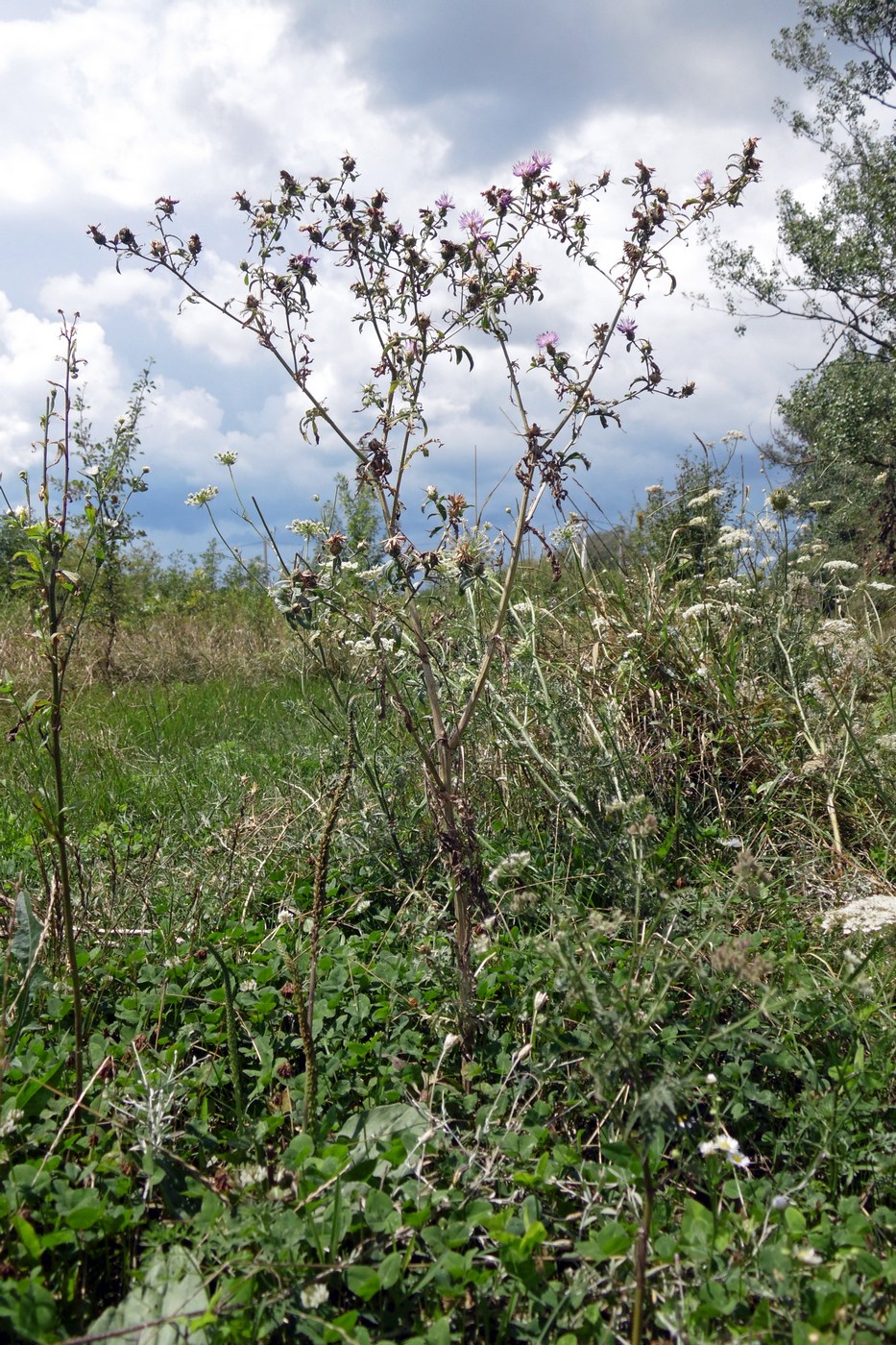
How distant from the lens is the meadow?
56.1 inches

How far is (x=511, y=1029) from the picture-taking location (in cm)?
208

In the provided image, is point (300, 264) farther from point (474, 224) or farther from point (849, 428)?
point (849, 428)

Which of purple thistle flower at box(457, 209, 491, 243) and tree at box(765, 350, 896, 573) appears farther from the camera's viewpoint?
tree at box(765, 350, 896, 573)

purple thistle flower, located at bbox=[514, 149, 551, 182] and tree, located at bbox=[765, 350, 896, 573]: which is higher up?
tree, located at bbox=[765, 350, 896, 573]

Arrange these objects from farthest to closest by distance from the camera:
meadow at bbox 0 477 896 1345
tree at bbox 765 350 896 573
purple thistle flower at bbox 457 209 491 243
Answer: tree at bbox 765 350 896 573
purple thistle flower at bbox 457 209 491 243
meadow at bbox 0 477 896 1345

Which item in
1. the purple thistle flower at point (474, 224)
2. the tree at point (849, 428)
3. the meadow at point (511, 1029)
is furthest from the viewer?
the tree at point (849, 428)

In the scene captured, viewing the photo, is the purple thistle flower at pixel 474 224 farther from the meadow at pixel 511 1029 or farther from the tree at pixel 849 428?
the tree at pixel 849 428

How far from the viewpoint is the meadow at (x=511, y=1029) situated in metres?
1.43

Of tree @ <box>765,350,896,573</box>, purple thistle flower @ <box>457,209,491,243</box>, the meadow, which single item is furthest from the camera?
tree @ <box>765,350,896,573</box>

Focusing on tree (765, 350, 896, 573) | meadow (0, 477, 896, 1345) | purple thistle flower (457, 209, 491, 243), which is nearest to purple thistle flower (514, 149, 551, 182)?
purple thistle flower (457, 209, 491, 243)

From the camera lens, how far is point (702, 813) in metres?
3.02

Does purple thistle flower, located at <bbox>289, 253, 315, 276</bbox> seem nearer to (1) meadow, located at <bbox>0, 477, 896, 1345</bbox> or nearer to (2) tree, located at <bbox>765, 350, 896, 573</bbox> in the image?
(1) meadow, located at <bbox>0, 477, 896, 1345</bbox>

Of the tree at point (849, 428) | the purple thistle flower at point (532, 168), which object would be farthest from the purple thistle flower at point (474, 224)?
the tree at point (849, 428)

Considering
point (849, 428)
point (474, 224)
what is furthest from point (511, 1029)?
point (849, 428)
